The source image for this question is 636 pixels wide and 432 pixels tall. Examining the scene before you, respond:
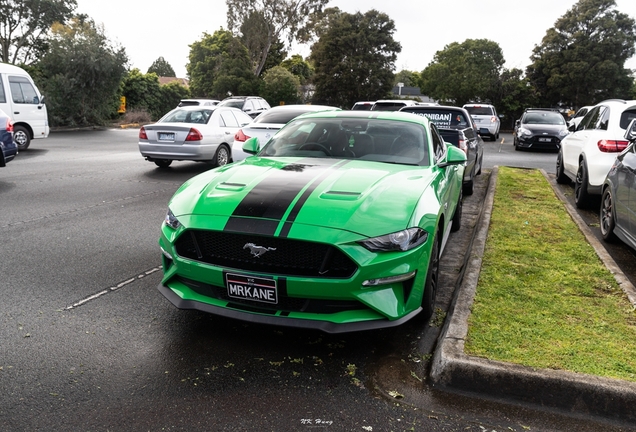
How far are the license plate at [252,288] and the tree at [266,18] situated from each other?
1998 inches

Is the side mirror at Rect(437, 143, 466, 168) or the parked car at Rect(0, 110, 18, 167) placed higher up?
the side mirror at Rect(437, 143, 466, 168)

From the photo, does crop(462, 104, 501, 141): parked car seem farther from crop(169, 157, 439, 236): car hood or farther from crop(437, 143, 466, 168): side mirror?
crop(169, 157, 439, 236): car hood

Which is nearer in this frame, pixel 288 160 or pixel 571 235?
pixel 288 160

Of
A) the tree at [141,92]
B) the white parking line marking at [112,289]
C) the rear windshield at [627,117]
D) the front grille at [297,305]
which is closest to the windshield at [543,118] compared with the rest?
the rear windshield at [627,117]

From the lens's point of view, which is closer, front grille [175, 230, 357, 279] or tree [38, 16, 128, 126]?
front grille [175, 230, 357, 279]

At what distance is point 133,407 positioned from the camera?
10.2 ft

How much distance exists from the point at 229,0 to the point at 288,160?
5220cm

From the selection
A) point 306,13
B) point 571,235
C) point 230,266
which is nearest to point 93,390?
point 230,266

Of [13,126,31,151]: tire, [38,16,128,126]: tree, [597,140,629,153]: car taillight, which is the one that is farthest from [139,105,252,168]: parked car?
[38,16,128,126]: tree

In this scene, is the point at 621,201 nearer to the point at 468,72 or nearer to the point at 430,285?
the point at 430,285

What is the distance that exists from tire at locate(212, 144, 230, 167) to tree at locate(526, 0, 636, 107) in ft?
123

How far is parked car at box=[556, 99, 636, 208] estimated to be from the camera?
27.6 feet

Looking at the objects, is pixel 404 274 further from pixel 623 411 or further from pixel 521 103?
pixel 521 103

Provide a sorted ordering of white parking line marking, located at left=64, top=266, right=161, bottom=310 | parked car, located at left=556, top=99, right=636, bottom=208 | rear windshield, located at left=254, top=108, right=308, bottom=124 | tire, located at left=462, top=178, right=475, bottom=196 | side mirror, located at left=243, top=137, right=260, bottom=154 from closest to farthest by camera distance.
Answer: white parking line marking, located at left=64, top=266, right=161, bottom=310
side mirror, located at left=243, top=137, right=260, bottom=154
parked car, located at left=556, top=99, right=636, bottom=208
tire, located at left=462, top=178, right=475, bottom=196
rear windshield, located at left=254, top=108, right=308, bottom=124
